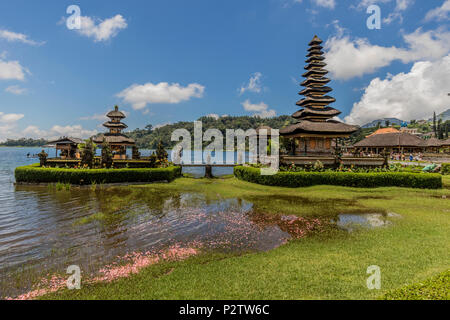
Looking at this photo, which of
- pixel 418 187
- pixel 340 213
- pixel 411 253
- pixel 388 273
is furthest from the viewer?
pixel 418 187

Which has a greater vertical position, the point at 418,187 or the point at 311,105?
the point at 311,105

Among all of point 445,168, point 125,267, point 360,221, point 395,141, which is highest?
point 395,141

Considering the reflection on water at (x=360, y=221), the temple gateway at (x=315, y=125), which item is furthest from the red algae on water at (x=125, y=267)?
the temple gateway at (x=315, y=125)

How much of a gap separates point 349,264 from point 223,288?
3.76 m

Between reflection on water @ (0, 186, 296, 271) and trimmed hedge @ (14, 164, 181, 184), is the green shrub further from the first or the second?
trimmed hedge @ (14, 164, 181, 184)

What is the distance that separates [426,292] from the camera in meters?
4.42

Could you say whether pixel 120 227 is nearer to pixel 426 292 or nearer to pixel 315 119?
pixel 426 292

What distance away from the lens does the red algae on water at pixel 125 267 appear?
5707mm

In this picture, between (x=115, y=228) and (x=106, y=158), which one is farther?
(x=106, y=158)

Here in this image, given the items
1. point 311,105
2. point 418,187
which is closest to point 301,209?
point 418,187

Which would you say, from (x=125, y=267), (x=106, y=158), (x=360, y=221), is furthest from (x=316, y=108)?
(x=125, y=267)

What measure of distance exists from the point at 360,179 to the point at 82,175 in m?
25.4

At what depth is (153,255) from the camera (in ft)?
25.1
